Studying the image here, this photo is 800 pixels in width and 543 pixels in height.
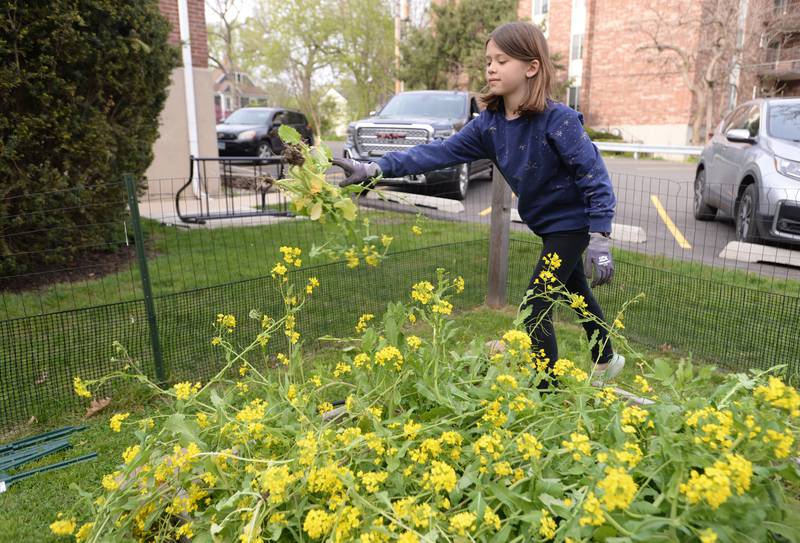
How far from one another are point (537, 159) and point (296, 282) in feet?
7.93

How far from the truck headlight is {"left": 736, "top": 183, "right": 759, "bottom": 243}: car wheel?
0.31m

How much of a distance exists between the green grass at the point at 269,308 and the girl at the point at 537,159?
4.04 feet

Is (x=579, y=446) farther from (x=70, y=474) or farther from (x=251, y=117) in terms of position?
(x=251, y=117)

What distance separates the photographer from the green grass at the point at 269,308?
3.73 metres

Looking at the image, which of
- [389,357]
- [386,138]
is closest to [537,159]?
[389,357]

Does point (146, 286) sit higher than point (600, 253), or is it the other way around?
point (600, 253)

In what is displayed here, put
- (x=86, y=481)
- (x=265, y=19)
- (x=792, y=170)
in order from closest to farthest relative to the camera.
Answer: (x=86, y=481)
(x=792, y=170)
(x=265, y=19)

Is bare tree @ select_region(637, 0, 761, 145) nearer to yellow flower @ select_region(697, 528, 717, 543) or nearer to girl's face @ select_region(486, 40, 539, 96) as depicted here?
girl's face @ select_region(486, 40, 539, 96)

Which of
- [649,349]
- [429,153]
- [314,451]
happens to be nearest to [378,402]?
[314,451]

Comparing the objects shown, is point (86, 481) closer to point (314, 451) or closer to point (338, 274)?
point (314, 451)

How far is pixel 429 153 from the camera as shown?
3.08 meters

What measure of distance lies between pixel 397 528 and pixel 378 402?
1.79 feet

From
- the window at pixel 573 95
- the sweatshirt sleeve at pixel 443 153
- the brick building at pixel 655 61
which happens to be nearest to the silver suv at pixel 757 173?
the sweatshirt sleeve at pixel 443 153

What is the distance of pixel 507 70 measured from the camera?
2.79m
